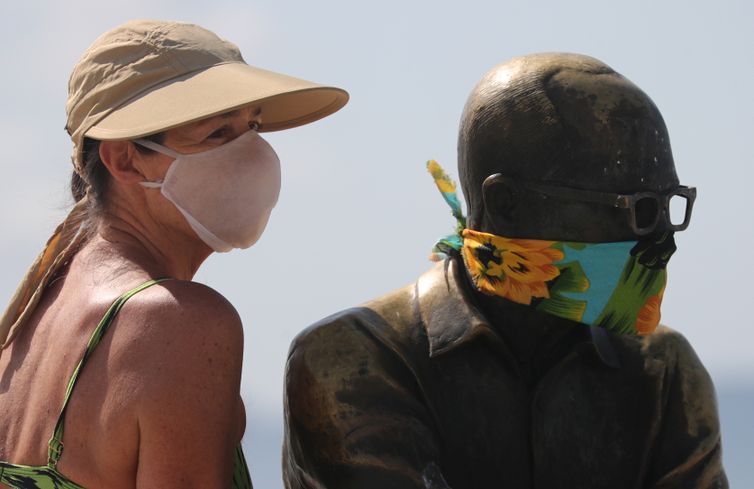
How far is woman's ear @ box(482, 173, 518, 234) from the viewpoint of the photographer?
16.9ft

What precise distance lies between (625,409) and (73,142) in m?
2.09

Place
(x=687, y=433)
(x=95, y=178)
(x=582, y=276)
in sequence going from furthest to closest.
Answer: (x=95, y=178) → (x=687, y=433) → (x=582, y=276)

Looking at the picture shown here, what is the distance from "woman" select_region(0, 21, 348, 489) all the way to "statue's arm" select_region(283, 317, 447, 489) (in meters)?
0.24

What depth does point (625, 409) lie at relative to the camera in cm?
537

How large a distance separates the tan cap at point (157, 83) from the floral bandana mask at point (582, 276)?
89 centimetres

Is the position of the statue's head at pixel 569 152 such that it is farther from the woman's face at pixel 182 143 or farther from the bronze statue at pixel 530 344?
the woman's face at pixel 182 143

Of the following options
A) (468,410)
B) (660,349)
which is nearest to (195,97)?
(468,410)

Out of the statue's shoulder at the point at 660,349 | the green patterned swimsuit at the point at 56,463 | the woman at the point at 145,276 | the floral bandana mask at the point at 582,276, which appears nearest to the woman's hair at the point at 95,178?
the woman at the point at 145,276

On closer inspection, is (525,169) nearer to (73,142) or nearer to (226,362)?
(226,362)

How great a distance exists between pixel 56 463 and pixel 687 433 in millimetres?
2067

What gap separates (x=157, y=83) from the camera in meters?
5.44

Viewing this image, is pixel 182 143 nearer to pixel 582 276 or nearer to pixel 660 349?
pixel 582 276

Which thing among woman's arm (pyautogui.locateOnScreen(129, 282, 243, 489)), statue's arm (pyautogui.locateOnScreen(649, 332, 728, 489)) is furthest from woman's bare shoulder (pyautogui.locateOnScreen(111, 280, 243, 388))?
statue's arm (pyautogui.locateOnScreen(649, 332, 728, 489))

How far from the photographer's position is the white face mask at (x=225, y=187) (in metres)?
5.47
